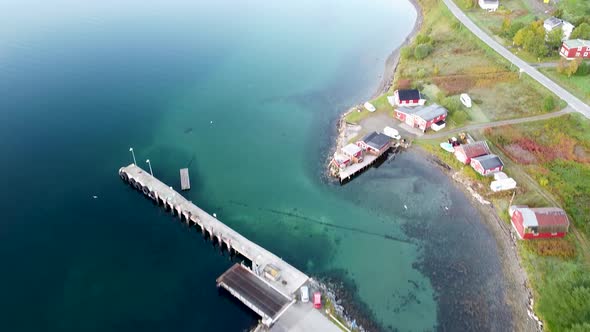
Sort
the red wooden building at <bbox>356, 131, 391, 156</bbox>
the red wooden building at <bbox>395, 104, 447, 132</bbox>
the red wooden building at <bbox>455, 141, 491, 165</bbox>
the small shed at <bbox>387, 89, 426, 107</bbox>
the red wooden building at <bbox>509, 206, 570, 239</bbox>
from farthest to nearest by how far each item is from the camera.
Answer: the small shed at <bbox>387, 89, 426, 107</bbox>, the red wooden building at <bbox>395, 104, 447, 132</bbox>, the red wooden building at <bbox>356, 131, 391, 156</bbox>, the red wooden building at <bbox>455, 141, 491, 165</bbox>, the red wooden building at <bbox>509, 206, 570, 239</bbox>

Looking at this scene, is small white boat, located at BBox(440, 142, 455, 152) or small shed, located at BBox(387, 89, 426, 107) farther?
small shed, located at BBox(387, 89, 426, 107)

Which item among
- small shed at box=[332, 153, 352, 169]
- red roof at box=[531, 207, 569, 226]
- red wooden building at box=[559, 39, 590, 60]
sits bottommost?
small shed at box=[332, 153, 352, 169]

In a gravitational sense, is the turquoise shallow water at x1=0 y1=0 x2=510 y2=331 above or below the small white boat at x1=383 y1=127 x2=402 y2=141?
below

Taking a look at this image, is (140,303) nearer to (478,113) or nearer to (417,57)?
(478,113)

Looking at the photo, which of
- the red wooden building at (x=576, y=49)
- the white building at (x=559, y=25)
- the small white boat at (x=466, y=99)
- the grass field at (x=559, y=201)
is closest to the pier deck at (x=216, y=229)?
the grass field at (x=559, y=201)

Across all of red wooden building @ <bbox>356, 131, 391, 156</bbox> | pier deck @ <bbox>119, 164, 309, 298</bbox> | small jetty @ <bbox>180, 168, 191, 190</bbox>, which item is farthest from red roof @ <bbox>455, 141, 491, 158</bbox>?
small jetty @ <bbox>180, 168, 191, 190</bbox>

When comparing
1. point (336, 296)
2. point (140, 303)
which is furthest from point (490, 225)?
point (140, 303)

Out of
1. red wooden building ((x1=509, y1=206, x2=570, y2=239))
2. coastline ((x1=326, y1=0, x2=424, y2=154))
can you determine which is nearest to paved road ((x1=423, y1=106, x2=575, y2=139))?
coastline ((x1=326, y1=0, x2=424, y2=154))

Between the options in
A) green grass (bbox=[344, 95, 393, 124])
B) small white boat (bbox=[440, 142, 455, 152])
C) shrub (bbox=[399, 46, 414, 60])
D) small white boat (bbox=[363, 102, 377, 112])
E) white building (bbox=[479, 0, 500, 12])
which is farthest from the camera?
white building (bbox=[479, 0, 500, 12])

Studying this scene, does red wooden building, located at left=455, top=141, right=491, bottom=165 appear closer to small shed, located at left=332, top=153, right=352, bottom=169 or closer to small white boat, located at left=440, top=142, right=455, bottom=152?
small white boat, located at left=440, top=142, right=455, bottom=152
